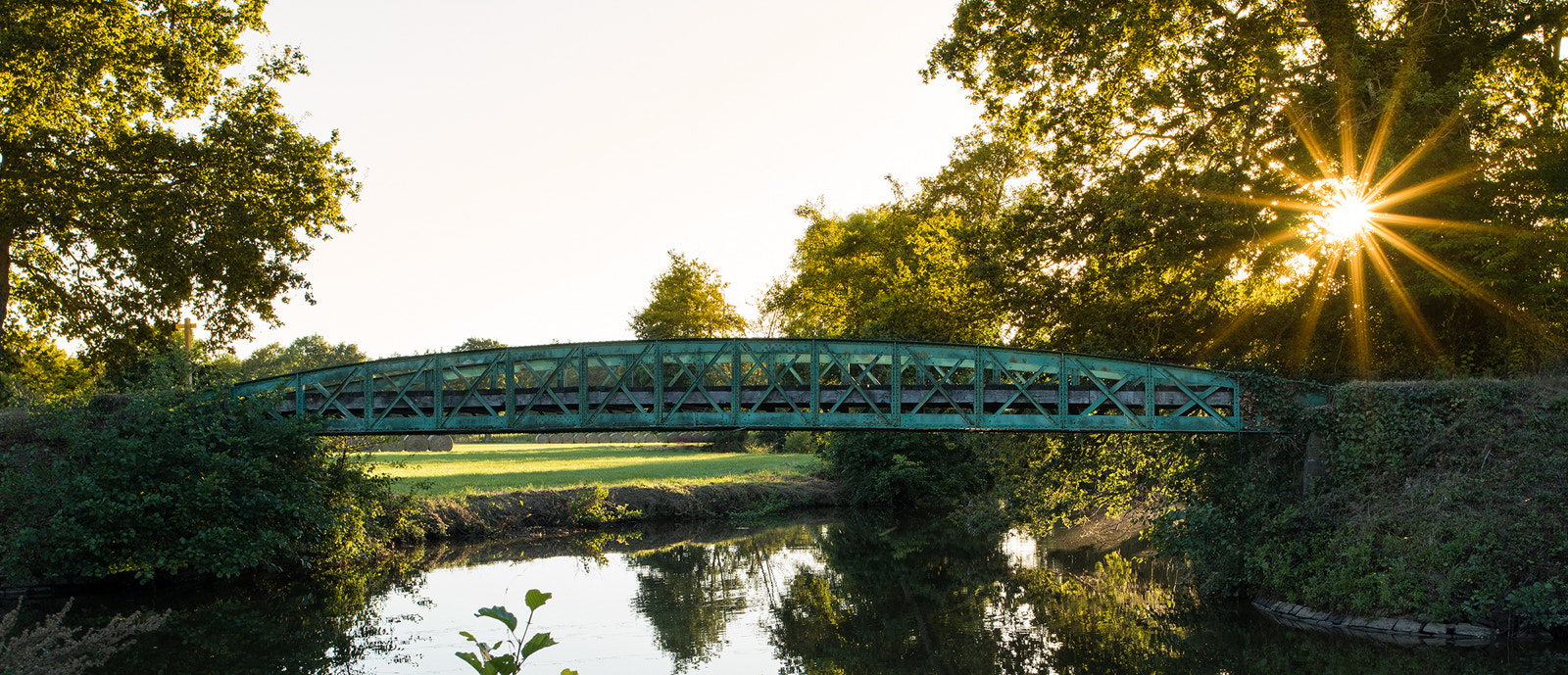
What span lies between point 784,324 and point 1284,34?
1593 inches

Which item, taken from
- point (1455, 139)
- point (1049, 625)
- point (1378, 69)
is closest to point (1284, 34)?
point (1378, 69)

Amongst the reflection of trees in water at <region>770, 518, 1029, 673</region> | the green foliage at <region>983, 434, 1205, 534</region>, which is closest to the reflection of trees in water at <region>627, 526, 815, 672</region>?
the reflection of trees in water at <region>770, 518, 1029, 673</region>

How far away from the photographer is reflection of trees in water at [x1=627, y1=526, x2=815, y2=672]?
1686 cm

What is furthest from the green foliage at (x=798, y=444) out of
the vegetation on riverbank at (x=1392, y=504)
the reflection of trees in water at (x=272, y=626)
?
the vegetation on riverbank at (x=1392, y=504)

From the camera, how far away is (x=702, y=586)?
21828mm

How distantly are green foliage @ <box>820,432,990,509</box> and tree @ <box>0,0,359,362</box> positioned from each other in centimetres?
2040

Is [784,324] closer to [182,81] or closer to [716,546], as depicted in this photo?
[716,546]

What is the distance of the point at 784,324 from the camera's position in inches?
2425

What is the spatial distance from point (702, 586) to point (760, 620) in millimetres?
3596

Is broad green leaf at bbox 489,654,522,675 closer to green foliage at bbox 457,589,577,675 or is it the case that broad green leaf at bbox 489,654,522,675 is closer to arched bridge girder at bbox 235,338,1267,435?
green foliage at bbox 457,589,577,675

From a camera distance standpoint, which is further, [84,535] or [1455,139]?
[1455,139]

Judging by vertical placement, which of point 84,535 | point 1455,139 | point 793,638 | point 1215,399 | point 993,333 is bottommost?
point 793,638

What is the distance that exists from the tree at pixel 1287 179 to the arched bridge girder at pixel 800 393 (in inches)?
151

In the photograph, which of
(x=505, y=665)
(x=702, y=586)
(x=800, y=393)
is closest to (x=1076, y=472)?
(x=800, y=393)
